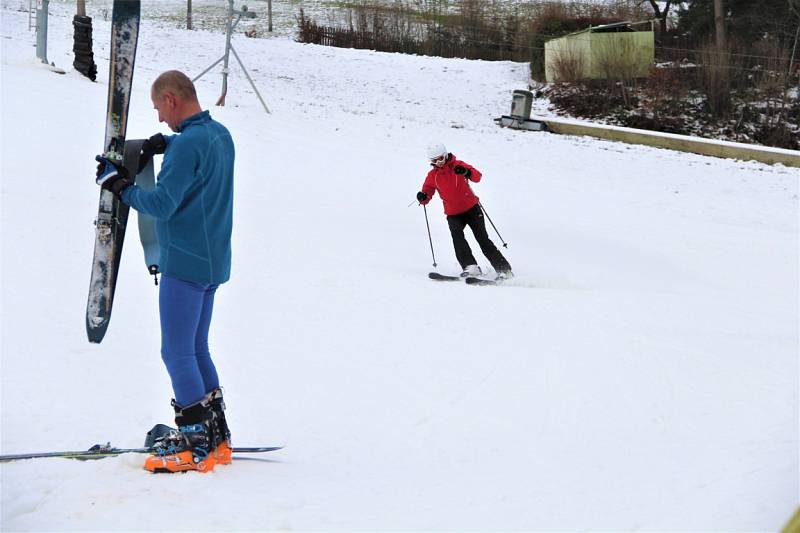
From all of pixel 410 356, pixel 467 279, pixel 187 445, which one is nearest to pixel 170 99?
pixel 187 445

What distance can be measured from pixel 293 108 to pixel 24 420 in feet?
46.1

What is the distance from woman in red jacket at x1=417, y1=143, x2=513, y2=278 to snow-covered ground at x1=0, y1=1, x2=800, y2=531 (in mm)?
416

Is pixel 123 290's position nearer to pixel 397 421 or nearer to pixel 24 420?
pixel 24 420

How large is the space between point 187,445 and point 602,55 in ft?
70.2

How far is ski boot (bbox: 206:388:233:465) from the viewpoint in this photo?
147 inches

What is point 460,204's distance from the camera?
874cm

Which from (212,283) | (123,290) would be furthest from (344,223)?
(212,283)

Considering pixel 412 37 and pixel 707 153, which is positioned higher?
pixel 412 37

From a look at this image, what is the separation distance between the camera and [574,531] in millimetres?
3447

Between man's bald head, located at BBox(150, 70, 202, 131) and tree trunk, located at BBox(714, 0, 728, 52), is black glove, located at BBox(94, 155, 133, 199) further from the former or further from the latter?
tree trunk, located at BBox(714, 0, 728, 52)

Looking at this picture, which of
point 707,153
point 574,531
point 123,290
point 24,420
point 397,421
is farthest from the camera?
point 707,153

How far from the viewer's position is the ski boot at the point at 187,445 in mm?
3604

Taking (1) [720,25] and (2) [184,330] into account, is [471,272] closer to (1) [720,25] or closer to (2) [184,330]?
(2) [184,330]

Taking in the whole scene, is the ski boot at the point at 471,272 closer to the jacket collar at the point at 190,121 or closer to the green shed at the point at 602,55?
the jacket collar at the point at 190,121
